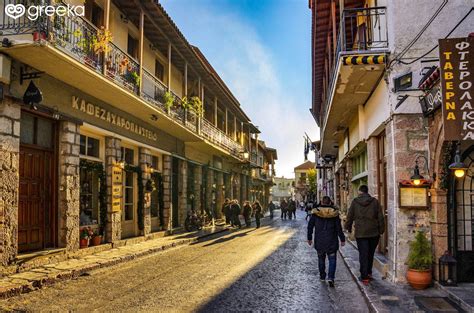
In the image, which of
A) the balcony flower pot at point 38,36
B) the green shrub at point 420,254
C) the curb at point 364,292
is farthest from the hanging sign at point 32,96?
the green shrub at point 420,254

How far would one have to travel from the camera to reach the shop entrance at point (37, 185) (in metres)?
9.82

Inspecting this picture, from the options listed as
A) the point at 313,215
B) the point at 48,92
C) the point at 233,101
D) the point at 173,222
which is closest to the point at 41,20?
the point at 48,92

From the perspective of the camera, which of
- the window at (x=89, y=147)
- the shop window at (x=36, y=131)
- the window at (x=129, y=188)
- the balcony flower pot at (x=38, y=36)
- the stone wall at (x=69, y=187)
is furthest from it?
the window at (x=129, y=188)

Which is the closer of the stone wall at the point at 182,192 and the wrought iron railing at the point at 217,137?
the stone wall at the point at 182,192

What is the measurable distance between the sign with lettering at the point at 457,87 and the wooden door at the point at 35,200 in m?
8.47

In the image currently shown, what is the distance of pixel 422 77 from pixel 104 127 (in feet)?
29.6

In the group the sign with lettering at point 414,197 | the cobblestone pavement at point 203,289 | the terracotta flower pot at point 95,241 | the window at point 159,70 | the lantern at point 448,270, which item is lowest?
the cobblestone pavement at point 203,289

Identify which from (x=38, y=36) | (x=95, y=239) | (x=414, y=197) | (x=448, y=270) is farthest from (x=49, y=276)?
(x=448, y=270)

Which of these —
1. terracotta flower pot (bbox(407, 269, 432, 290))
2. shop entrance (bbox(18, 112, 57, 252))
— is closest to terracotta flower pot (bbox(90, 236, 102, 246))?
shop entrance (bbox(18, 112, 57, 252))

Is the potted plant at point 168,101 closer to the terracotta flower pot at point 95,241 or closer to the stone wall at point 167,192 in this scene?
the stone wall at point 167,192

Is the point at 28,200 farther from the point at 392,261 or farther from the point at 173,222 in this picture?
the point at 173,222

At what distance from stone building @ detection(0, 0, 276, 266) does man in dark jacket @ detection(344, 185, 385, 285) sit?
673 cm

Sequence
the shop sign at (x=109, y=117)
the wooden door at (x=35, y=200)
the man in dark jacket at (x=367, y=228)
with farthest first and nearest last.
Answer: the shop sign at (x=109, y=117) < the wooden door at (x=35, y=200) < the man in dark jacket at (x=367, y=228)

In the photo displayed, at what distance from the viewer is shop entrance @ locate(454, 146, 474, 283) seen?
7.38 m
